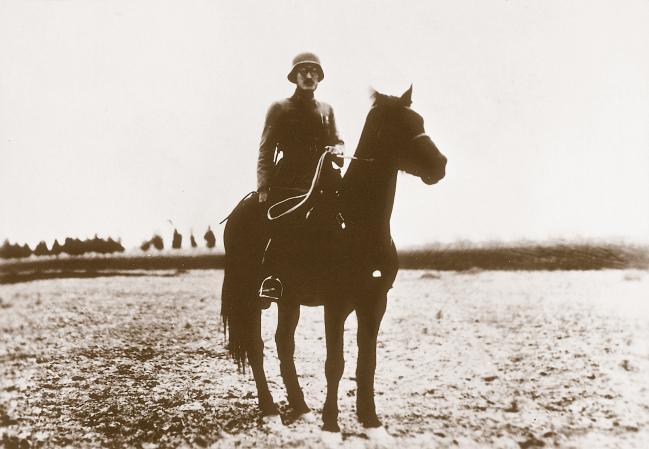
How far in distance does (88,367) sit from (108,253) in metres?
3.19

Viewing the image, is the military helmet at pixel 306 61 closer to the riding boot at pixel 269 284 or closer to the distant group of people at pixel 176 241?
the riding boot at pixel 269 284

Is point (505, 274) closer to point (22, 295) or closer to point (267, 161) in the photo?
point (267, 161)

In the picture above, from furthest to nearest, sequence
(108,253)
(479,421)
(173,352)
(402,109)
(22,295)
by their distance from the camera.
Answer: (22,295), (108,253), (173,352), (479,421), (402,109)

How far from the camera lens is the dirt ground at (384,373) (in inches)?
195

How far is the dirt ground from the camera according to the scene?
4.95 meters

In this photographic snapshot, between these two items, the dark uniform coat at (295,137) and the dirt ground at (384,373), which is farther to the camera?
the dirt ground at (384,373)

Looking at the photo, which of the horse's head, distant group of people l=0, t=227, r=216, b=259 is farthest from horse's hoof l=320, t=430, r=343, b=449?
distant group of people l=0, t=227, r=216, b=259

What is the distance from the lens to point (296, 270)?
4.62m

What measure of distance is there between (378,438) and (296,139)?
250cm

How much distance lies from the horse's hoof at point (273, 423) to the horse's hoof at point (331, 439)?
1.46ft

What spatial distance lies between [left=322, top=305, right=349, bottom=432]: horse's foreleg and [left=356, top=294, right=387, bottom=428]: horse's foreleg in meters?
0.14

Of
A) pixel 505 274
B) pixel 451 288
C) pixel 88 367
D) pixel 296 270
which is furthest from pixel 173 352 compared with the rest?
pixel 505 274

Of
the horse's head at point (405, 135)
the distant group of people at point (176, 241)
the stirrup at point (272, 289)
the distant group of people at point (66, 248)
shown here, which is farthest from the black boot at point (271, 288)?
the distant group of people at point (66, 248)

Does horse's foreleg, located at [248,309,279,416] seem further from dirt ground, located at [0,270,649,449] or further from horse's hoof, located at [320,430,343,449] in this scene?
horse's hoof, located at [320,430,343,449]
